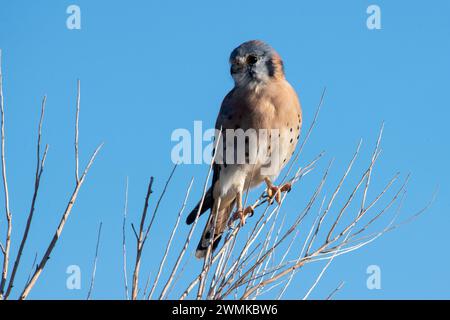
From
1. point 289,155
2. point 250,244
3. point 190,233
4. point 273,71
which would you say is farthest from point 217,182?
point 190,233

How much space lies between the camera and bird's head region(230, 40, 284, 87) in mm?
5180

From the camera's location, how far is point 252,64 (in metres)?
5.19

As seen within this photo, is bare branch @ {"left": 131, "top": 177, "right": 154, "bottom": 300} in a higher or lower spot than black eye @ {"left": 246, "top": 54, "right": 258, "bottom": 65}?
lower

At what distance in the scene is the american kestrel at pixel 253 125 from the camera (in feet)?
16.3

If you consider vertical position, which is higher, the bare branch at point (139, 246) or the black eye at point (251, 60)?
the black eye at point (251, 60)

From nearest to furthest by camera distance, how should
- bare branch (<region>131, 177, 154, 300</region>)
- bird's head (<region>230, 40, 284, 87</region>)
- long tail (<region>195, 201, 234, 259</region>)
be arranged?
bare branch (<region>131, 177, 154, 300</region>) → long tail (<region>195, 201, 234, 259</region>) → bird's head (<region>230, 40, 284, 87</region>)

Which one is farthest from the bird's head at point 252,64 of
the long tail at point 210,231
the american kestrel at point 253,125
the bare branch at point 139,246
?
the bare branch at point 139,246

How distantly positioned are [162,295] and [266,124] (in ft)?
7.67

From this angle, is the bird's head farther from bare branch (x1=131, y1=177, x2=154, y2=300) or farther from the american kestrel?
bare branch (x1=131, y1=177, x2=154, y2=300)

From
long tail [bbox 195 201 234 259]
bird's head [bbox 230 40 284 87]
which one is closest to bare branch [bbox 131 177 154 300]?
long tail [bbox 195 201 234 259]

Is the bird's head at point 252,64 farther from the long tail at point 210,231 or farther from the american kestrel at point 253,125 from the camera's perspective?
the long tail at point 210,231

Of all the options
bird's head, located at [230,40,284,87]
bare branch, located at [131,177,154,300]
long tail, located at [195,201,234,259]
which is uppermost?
bird's head, located at [230,40,284,87]
